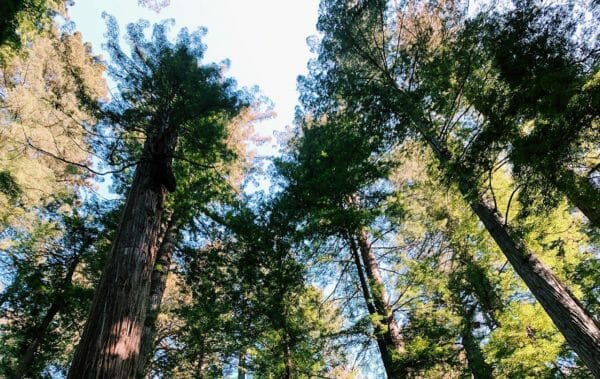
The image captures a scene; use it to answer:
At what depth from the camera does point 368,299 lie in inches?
252

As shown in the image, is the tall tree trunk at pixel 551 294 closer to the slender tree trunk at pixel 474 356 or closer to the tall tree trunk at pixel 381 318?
the slender tree trunk at pixel 474 356

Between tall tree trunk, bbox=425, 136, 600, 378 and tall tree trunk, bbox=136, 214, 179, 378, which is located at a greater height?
tall tree trunk, bbox=136, 214, 179, 378

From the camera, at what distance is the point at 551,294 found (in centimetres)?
412

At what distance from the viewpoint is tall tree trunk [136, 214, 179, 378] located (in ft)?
18.7

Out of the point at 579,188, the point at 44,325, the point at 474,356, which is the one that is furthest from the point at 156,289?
the point at 579,188

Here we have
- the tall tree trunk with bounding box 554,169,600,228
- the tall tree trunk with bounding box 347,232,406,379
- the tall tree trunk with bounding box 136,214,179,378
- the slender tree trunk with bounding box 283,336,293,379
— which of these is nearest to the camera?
the tall tree trunk with bounding box 554,169,600,228

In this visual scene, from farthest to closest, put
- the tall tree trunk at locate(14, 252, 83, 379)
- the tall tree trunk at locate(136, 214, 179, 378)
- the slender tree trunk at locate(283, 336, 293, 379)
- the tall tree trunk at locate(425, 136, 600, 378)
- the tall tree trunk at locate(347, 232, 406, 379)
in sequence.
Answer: the tall tree trunk at locate(14, 252, 83, 379) → the slender tree trunk at locate(283, 336, 293, 379) → the tall tree trunk at locate(136, 214, 179, 378) → the tall tree trunk at locate(347, 232, 406, 379) → the tall tree trunk at locate(425, 136, 600, 378)

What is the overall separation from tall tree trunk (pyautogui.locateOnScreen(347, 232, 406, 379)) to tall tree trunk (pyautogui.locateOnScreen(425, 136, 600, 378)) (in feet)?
7.97

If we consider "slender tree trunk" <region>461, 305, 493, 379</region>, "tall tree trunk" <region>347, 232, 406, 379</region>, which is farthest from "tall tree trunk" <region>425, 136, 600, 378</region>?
"tall tree trunk" <region>347, 232, 406, 379</region>

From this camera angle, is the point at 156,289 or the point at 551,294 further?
the point at 156,289

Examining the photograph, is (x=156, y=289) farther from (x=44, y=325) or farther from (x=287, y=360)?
(x=44, y=325)

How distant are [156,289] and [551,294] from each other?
728 cm

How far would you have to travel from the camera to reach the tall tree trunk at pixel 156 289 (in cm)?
569

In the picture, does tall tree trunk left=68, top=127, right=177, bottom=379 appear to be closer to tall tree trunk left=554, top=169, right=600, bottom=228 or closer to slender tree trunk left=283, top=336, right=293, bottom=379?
tall tree trunk left=554, top=169, right=600, bottom=228
